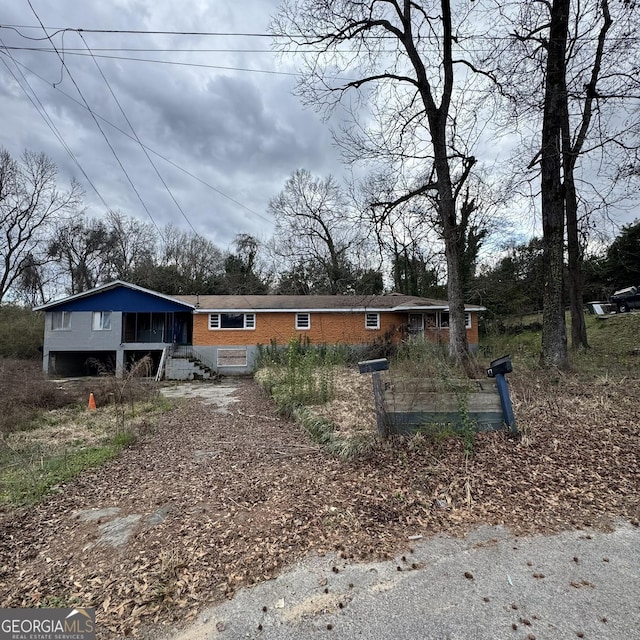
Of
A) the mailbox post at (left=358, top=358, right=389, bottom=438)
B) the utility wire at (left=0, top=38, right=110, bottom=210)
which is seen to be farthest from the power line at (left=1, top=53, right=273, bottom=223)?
the mailbox post at (left=358, top=358, right=389, bottom=438)

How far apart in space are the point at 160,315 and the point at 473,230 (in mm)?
19946

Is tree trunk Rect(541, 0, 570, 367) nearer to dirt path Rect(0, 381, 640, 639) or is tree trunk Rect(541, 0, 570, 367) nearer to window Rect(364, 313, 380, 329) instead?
dirt path Rect(0, 381, 640, 639)

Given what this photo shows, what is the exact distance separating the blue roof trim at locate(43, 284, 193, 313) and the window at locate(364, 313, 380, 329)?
9216 millimetres

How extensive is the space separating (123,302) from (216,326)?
4.99 m

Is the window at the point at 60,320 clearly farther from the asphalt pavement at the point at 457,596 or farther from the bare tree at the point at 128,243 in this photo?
the asphalt pavement at the point at 457,596

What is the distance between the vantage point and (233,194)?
15039 mm

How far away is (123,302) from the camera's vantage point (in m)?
18.4

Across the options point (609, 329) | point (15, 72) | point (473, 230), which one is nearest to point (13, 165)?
point (15, 72)

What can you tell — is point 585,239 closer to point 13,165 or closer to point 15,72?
point 15,72

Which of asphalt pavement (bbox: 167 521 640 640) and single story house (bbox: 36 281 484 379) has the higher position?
single story house (bbox: 36 281 484 379)

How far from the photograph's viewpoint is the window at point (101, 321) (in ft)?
59.7

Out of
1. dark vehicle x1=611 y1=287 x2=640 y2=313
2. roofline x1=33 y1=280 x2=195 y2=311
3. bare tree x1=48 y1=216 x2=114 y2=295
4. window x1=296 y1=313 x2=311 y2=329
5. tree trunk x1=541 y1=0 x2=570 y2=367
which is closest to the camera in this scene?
tree trunk x1=541 y1=0 x2=570 y2=367

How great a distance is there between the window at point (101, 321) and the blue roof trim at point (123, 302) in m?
0.21

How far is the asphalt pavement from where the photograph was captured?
1956mm
